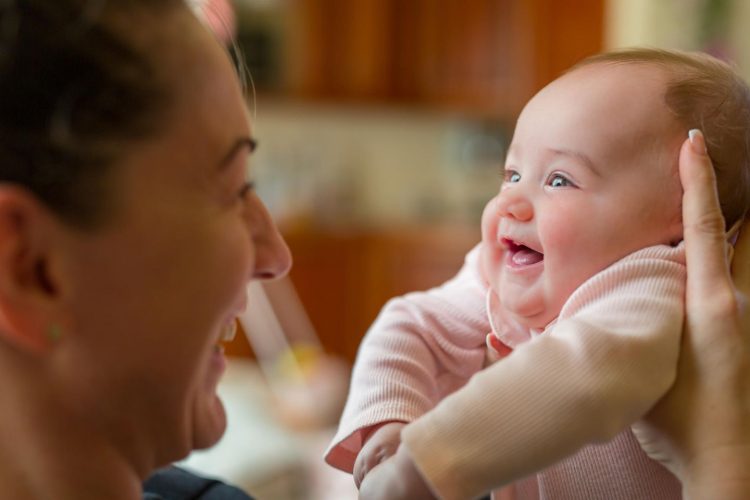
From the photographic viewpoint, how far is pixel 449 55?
4781mm

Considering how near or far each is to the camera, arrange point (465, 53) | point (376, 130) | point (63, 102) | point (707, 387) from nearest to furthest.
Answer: point (63, 102), point (707, 387), point (465, 53), point (376, 130)

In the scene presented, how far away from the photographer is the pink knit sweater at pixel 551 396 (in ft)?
2.31

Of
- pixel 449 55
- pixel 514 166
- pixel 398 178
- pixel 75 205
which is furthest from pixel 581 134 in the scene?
pixel 398 178

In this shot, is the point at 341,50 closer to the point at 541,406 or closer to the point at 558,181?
the point at 558,181

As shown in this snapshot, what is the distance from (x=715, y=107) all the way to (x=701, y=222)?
0.13 metres

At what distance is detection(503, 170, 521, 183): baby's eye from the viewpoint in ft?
3.08

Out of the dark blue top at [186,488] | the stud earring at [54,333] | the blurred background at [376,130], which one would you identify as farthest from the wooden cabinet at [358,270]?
the stud earring at [54,333]

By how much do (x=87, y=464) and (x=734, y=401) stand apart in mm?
525

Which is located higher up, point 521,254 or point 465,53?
point 521,254

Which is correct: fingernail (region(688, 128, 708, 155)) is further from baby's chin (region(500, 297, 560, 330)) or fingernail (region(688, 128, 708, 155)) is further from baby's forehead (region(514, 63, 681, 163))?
baby's chin (region(500, 297, 560, 330))

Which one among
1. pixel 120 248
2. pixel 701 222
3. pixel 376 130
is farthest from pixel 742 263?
pixel 376 130

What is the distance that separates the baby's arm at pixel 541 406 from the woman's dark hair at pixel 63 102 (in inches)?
11.7

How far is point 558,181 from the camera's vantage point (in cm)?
89

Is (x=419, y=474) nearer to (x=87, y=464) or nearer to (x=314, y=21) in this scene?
(x=87, y=464)
